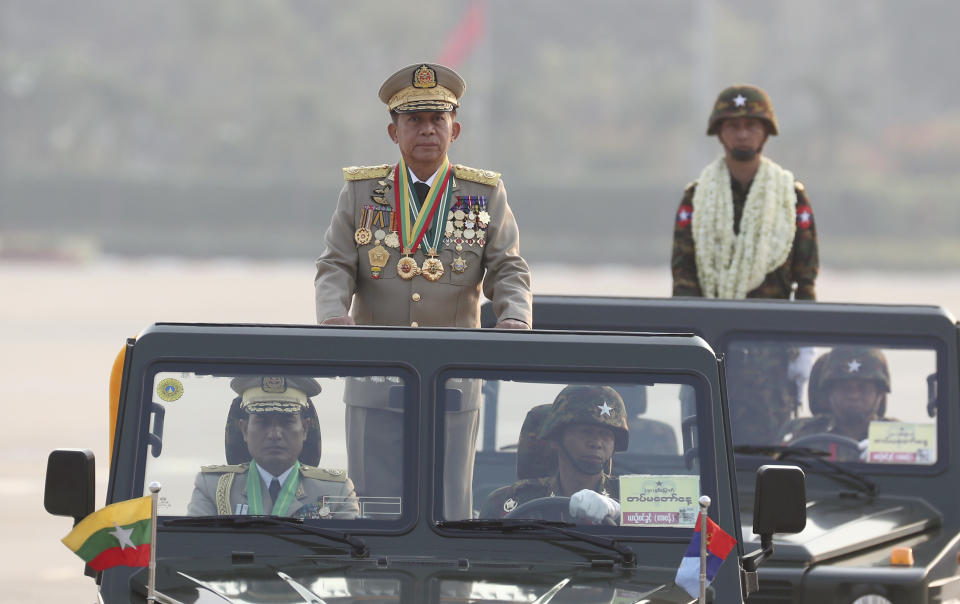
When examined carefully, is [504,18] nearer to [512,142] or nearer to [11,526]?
[512,142]

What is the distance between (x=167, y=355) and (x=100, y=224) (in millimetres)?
56696

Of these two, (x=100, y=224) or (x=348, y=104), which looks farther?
(x=348, y=104)

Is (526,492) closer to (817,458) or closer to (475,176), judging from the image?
(475,176)

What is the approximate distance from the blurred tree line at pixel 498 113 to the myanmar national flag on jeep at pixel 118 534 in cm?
4993

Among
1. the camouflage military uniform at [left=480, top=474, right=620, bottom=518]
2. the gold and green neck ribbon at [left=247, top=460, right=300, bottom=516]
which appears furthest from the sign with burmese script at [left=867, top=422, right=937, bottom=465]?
the gold and green neck ribbon at [left=247, top=460, right=300, bottom=516]

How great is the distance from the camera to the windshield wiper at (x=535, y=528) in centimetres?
409

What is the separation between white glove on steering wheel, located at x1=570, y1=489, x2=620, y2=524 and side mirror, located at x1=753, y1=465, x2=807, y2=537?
0.34 metres

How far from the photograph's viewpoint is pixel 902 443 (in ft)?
20.9

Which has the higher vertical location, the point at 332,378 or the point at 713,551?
the point at 332,378

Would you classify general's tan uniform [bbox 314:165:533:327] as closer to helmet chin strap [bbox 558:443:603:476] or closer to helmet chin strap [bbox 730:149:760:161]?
helmet chin strap [bbox 558:443:603:476]

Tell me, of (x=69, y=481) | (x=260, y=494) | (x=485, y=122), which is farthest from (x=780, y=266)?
(x=485, y=122)

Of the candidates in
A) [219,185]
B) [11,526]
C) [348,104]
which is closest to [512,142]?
[348,104]

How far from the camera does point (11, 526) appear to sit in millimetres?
10500

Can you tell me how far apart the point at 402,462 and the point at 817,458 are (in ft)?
8.35
